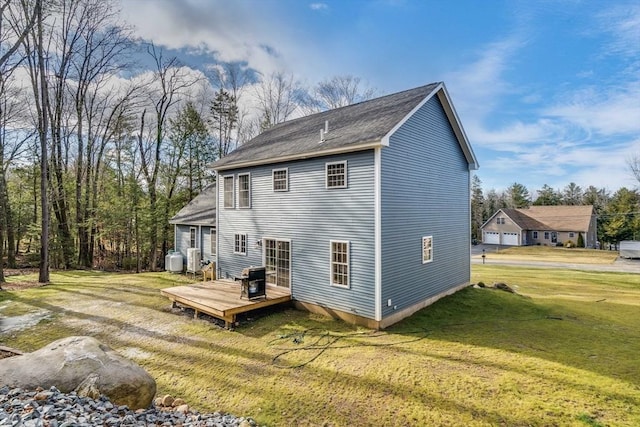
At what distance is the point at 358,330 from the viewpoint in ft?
25.5

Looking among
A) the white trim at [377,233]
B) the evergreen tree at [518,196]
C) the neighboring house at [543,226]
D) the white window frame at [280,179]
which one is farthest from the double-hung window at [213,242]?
the evergreen tree at [518,196]

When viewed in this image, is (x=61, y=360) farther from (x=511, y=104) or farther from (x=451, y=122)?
(x=511, y=104)

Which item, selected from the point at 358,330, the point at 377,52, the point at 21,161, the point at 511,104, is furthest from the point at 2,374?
the point at 511,104

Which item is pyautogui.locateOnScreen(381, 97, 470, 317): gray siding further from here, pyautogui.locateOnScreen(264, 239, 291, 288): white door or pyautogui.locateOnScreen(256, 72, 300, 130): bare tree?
pyautogui.locateOnScreen(256, 72, 300, 130): bare tree

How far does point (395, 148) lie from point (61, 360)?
8357mm

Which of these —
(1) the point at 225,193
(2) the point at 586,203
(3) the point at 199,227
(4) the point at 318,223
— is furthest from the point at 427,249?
(2) the point at 586,203

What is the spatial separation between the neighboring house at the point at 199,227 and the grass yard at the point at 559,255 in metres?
26.1

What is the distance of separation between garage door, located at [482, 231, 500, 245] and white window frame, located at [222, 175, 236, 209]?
39801 millimetres

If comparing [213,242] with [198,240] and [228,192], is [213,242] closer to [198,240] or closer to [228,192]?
[198,240]

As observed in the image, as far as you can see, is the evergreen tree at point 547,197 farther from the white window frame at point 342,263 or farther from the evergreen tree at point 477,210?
the white window frame at point 342,263

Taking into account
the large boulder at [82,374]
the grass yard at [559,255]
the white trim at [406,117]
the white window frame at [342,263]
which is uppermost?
the white trim at [406,117]

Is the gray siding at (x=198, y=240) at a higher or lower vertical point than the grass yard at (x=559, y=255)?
higher

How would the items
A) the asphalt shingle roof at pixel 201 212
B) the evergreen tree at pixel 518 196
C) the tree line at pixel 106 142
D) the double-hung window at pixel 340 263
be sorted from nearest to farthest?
1. the double-hung window at pixel 340 263
2. the asphalt shingle roof at pixel 201 212
3. the tree line at pixel 106 142
4. the evergreen tree at pixel 518 196

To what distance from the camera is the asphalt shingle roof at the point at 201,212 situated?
14.3 metres
